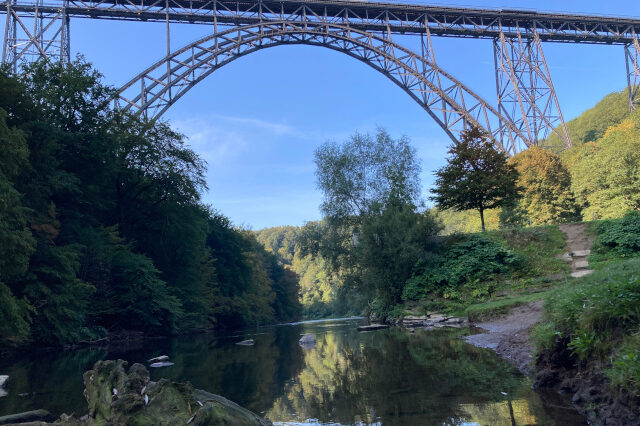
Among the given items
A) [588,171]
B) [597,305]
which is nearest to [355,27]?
[588,171]

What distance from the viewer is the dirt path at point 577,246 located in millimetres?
23306

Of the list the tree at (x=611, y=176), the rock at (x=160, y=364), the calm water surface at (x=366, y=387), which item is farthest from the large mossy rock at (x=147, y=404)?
the tree at (x=611, y=176)

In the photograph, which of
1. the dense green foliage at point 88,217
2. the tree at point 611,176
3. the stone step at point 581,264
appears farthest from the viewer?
the tree at point 611,176

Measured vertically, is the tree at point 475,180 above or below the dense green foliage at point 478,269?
above

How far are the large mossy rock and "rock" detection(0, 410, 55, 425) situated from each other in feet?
4.91

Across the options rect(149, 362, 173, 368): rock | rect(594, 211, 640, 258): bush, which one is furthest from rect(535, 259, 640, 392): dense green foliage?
rect(594, 211, 640, 258): bush

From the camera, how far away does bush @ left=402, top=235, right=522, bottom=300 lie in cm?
2338

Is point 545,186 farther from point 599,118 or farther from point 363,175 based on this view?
point 599,118

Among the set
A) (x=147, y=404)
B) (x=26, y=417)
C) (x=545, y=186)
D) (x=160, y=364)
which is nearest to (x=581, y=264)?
(x=545, y=186)

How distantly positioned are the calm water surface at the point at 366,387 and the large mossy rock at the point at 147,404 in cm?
148

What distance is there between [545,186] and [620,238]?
51.7 ft

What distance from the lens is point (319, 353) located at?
13578mm

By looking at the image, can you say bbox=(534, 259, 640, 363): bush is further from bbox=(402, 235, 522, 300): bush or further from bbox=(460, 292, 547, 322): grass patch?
bbox=(402, 235, 522, 300): bush

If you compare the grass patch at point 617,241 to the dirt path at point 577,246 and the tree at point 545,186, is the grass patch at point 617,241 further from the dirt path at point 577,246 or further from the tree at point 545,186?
the tree at point 545,186
